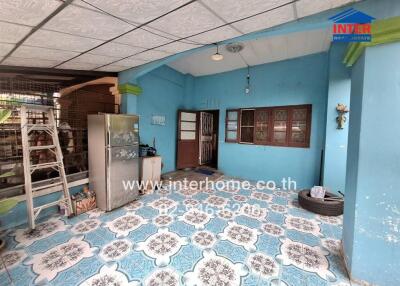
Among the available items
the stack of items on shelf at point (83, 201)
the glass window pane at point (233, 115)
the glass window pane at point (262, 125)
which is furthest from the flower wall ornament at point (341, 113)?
the stack of items on shelf at point (83, 201)

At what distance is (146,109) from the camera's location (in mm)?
4379

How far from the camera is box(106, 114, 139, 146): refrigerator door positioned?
9.12 feet

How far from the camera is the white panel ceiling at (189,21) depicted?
1439 millimetres

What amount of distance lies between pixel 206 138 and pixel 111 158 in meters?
3.74

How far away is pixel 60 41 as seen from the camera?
1.83 metres

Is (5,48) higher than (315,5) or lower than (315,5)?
lower

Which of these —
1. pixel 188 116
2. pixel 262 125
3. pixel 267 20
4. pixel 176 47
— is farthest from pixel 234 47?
pixel 188 116

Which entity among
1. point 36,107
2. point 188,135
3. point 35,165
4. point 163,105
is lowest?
point 35,165

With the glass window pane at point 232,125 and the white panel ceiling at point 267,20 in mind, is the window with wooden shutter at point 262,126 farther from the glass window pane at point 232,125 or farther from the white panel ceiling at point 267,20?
the white panel ceiling at point 267,20

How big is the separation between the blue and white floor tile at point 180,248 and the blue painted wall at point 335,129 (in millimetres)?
842

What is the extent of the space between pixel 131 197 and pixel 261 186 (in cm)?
284

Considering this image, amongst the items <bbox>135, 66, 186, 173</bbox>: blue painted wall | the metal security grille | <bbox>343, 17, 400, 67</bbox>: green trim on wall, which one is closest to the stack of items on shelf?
the metal security grille

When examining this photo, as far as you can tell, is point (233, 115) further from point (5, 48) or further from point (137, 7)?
point (5, 48)

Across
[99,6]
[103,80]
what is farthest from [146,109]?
[99,6]
